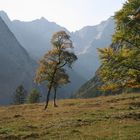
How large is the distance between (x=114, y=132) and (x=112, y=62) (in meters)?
8.09

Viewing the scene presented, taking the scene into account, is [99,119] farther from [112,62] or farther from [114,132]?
[114,132]

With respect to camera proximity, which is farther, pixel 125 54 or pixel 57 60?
pixel 57 60

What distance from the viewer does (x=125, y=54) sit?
37188mm

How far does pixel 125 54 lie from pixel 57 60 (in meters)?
37.3

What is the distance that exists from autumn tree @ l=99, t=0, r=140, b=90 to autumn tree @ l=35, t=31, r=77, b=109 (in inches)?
1257

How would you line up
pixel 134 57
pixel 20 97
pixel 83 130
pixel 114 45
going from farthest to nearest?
pixel 20 97, pixel 114 45, pixel 134 57, pixel 83 130

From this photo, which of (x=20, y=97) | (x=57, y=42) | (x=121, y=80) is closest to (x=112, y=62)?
(x=121, y=80)

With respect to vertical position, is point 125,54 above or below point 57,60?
below

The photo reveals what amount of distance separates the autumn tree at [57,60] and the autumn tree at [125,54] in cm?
3194

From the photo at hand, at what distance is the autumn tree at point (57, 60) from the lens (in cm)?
7175

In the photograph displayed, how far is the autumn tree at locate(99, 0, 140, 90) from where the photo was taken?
120ft

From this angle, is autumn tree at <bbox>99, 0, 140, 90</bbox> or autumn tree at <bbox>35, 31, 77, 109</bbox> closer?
autumn tree at <bbox>99, 0, 140, 90</bbox>

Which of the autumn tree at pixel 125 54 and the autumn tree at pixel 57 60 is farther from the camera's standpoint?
the autumn tree at pixel 57 60

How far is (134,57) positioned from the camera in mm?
36219
